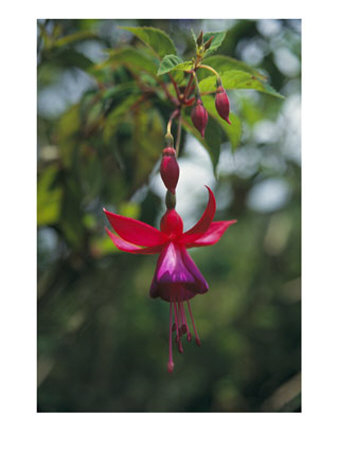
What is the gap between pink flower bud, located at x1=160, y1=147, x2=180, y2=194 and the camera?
56cm

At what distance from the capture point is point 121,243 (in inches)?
22.9

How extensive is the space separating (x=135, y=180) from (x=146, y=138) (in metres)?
0.10

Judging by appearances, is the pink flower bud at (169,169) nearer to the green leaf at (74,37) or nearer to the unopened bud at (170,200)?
the unopened bud at (170,200)

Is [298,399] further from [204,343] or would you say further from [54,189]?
[204,343]

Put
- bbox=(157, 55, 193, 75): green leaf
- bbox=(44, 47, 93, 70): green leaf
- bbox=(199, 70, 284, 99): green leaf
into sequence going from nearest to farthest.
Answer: bbox=(157, 55, 193, 75): green leaf → bbox=(199, 70, 284, 99): green leaf → bbox=(44, 47, 93, 70): green leaf

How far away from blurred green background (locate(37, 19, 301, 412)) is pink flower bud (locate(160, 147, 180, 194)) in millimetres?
149

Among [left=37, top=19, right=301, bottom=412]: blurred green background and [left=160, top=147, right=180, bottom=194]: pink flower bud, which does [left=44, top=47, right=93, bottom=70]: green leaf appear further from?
[left=160, top=147, right=180, bottom=194]: pink flower bud

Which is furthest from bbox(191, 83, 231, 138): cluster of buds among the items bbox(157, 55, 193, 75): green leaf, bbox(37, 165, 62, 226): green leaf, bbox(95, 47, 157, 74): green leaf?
bbox(37, 165, 62, 226): green leaf

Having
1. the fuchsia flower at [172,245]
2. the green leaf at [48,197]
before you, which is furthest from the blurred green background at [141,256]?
the fuchsia flower at [172,245]

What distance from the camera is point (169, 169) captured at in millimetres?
556

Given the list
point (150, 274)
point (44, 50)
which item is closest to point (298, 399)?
point (44, 50)

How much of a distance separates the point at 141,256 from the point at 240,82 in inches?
37.6

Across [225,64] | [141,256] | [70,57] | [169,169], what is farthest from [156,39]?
[141,256]

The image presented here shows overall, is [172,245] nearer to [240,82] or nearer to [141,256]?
[240,82]
